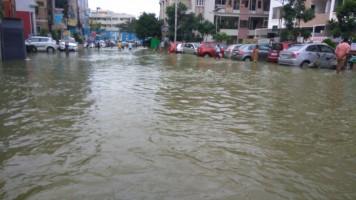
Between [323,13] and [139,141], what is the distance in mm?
40948

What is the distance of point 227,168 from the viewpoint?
14.5 feet

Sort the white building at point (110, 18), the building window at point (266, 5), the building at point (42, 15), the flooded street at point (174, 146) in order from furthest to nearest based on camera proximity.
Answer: the white building at point (110, 18)
the building window at point (266, 5)
the building at point (42, 15)
the flooded street at point (174, 146)

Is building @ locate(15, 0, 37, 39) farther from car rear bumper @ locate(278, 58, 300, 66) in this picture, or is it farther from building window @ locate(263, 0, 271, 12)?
building window @ locate(263, 0, 271, 12)

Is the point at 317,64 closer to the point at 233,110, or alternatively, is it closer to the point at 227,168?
the point at 233,110

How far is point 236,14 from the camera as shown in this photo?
206 ft

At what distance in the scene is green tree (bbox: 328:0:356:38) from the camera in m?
24.0

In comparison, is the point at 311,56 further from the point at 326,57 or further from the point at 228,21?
the point at 228,21

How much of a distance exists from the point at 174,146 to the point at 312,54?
1730cm

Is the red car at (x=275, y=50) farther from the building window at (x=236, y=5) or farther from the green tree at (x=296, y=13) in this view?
the building window at (x=236, y=5)

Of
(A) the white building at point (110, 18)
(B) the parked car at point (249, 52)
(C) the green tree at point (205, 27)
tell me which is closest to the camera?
(B) the parked car at point (249, 52)

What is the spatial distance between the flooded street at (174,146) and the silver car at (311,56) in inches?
435

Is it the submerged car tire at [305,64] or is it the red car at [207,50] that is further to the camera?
the red car at [207,50]

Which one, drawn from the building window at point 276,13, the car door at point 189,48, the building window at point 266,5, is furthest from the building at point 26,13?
the building window at point 266,5

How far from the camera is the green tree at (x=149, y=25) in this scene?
6100cm
